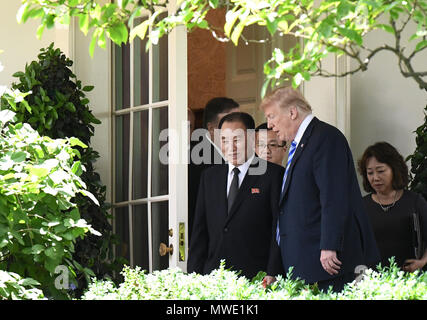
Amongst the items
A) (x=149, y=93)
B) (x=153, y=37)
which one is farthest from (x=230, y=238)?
(x=153, y=37)

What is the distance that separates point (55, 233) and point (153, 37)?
0.94 metres

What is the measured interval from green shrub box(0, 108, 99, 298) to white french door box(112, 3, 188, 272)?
1.97 metres

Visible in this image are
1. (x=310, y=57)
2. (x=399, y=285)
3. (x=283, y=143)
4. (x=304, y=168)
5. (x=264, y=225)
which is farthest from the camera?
(x=283, y=143)

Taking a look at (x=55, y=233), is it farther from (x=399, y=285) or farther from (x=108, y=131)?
(x=108, y=131)

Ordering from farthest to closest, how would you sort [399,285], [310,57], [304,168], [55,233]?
[304,168] < [55,233] < [310,57] < [399,285]

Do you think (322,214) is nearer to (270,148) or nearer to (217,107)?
(270,148)

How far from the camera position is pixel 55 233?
15.0ft

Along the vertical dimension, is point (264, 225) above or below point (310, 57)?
below

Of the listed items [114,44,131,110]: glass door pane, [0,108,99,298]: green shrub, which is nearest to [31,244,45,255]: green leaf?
[0,108,99,298]: green shrub

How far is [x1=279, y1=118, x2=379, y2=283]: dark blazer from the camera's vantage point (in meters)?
5.46

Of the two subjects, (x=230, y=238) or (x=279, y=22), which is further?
(x=230, y=238)

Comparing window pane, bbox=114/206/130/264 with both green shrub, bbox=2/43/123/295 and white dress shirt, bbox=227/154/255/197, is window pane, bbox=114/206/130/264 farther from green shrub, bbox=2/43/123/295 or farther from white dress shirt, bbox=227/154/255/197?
white dress shirt, bbox=227/154/255/197
